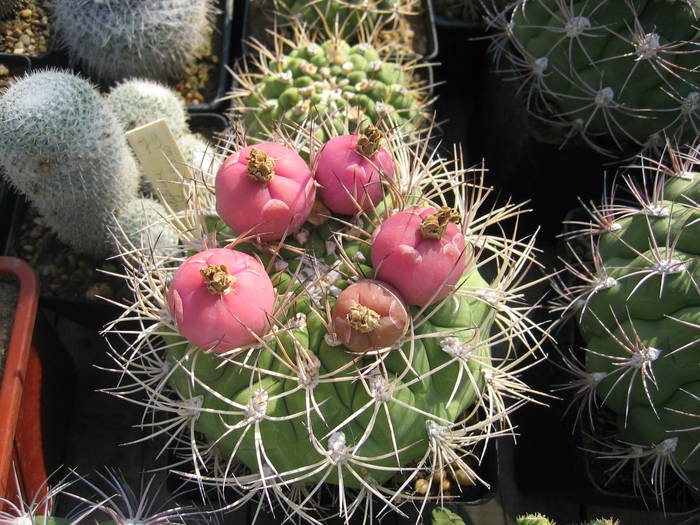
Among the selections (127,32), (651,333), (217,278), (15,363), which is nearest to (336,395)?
(217,278)

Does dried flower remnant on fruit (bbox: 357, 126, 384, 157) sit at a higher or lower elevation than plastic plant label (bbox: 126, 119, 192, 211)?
higher

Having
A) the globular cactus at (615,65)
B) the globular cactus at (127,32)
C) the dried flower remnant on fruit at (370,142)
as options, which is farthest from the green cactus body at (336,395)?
the globular cactus at (127,32)

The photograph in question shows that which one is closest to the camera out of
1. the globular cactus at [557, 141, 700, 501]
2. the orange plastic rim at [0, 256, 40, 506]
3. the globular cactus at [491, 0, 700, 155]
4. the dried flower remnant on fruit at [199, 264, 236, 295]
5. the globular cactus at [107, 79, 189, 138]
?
the dried flower remnant on fruit at [199, 264, 236, 295]

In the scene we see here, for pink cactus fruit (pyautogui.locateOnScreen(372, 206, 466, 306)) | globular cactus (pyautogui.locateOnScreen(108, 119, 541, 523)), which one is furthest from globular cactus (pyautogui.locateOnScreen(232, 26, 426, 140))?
pink cactus fruit (pyautogui.locateOnScreen(372, 206, 466, 306))

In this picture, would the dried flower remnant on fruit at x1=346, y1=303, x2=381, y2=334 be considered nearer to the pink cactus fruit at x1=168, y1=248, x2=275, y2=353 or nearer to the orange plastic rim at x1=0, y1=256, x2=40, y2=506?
the pink cactus fruit at x1=168, y1=248, x2=275, y2=353

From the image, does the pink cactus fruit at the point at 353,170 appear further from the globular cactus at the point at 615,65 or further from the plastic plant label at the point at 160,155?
the globular cactus at the point at 615,65

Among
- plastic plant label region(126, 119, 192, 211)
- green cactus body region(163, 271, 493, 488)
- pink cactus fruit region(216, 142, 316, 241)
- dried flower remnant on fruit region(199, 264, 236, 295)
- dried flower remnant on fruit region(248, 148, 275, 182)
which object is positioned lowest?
green cactus body region(163, 271, 493, 488)
